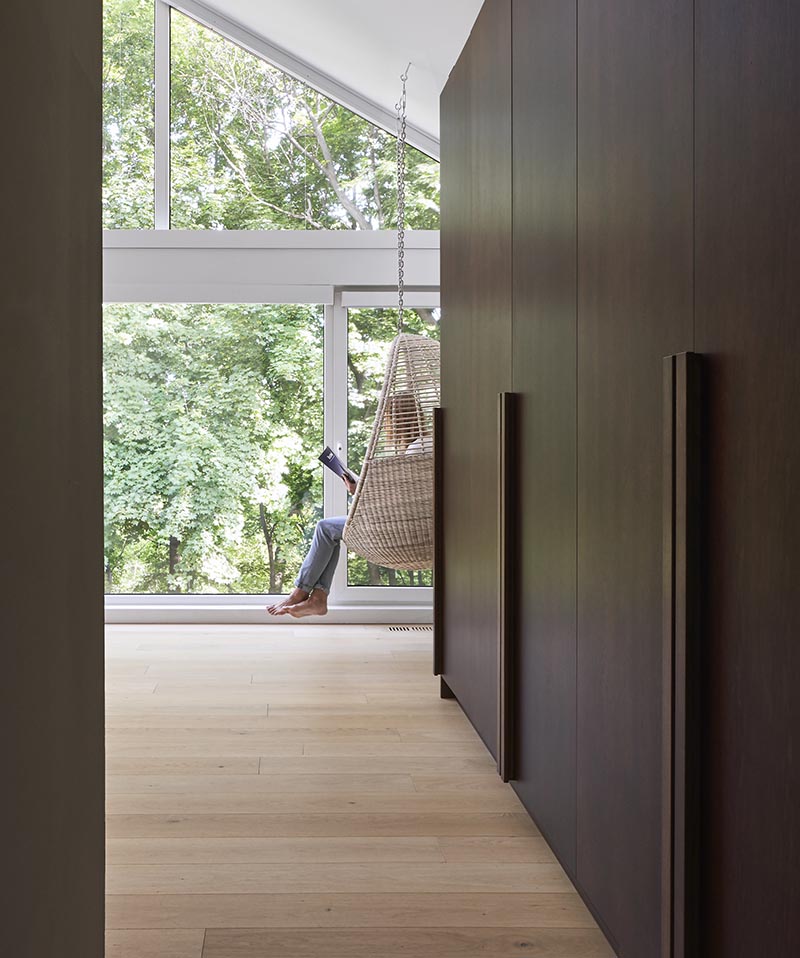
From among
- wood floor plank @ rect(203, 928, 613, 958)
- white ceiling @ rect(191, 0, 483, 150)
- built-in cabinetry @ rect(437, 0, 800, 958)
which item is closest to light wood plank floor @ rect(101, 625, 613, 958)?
wood floor plank @ rect(203, 928, 613, 958)

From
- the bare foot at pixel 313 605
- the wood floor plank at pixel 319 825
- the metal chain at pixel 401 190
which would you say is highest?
the metal chain at pixel 401 190

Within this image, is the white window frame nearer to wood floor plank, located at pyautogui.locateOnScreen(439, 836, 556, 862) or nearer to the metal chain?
the metal chain

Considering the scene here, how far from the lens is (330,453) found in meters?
4.97

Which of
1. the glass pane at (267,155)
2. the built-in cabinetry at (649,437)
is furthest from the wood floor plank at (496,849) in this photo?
the glass pane at (267,155)

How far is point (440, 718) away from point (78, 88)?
256cm

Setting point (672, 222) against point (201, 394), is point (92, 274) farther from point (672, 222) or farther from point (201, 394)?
point (201, 394)

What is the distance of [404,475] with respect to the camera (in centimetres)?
429

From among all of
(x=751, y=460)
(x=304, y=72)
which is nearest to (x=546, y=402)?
(x=751, y=460)

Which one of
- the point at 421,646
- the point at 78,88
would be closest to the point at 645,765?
the point at 78,88

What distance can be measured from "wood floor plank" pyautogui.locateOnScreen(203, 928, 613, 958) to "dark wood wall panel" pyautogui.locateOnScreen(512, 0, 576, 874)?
0.17m

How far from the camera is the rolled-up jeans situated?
16.7 ft

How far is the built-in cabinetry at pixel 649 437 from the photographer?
1.09 meters

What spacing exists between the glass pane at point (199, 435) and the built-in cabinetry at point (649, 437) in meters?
2.96

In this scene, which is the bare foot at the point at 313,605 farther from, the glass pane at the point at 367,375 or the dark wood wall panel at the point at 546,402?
the dark wood wall panel at the point at 546,402
